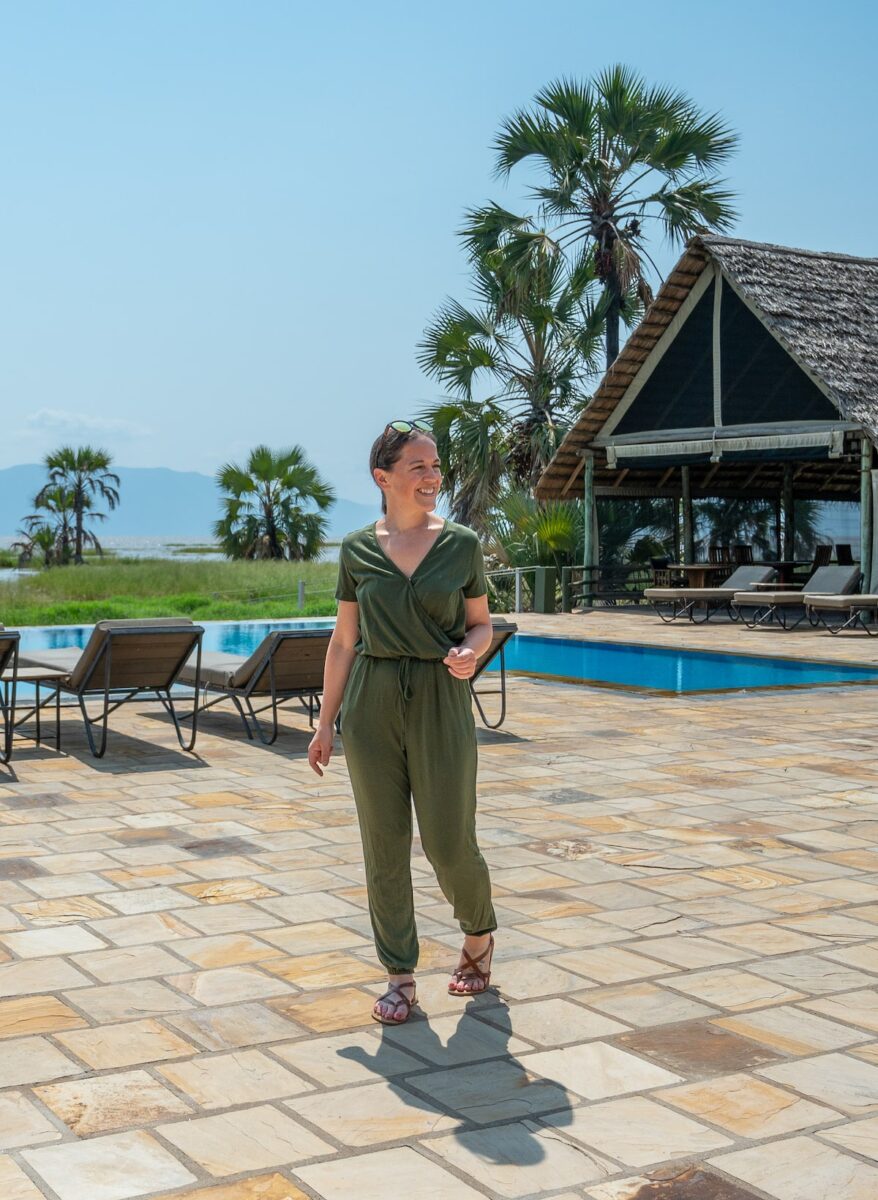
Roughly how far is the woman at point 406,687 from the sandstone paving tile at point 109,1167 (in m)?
0.81

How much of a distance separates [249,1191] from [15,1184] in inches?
15.9

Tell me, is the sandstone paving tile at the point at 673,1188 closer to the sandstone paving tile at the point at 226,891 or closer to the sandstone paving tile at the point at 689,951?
the sandstone paving tile at the point at 689,951

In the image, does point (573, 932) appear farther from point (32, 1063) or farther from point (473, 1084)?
point (32, 1063)

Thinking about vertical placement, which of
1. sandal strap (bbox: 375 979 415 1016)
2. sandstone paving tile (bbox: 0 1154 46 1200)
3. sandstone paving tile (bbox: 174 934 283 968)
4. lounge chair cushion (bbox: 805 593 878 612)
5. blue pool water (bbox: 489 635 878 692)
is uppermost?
lounge chair cushion (bbox: 805 593 878 612)

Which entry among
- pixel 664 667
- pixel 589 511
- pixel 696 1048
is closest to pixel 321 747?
pixel 696 1048

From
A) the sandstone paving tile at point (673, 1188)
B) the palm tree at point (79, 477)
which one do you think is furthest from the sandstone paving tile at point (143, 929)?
the palm tree at point (79, 477)

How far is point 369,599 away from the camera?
129 inches

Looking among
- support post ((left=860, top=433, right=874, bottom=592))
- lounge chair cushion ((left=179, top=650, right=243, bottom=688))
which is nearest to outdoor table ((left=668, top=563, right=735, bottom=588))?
support post ((left=860, top=433, right=874, bottom=592))

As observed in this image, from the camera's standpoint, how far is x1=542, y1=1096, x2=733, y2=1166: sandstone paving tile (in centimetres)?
261

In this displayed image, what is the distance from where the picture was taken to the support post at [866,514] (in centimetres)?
1694

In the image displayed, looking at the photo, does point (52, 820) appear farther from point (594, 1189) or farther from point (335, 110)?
point (335, 110)

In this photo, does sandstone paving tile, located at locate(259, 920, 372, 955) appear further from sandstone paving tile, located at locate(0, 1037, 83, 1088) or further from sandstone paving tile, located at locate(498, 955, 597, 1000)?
sandstone paving tile, located at locate(0, 1037, 83, 1088)

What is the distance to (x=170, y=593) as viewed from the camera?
2589cm

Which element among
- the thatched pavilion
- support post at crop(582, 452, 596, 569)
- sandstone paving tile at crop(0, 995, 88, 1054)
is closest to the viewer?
sandstone paving tile at crop(0, 995, 88, 1054)
